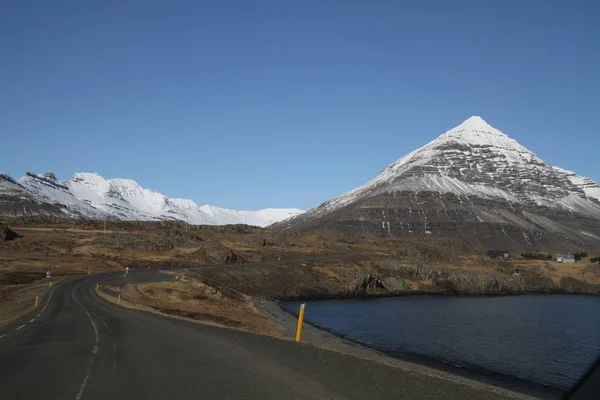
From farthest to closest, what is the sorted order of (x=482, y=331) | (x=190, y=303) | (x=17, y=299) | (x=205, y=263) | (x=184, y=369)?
(x=205, y=263) → (x=482, y=331) → (x=17, y=299) → (x=190, y=303) → (x=184, y=369)

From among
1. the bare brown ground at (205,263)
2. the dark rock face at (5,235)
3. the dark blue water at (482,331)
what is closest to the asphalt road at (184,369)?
the bare brown ground at (205,263)

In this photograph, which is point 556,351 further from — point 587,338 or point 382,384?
point 382,384

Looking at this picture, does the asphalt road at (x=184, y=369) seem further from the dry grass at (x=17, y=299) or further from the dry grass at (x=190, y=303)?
the dry grass at (x=17, y=299)

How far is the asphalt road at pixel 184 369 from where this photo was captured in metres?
13.4

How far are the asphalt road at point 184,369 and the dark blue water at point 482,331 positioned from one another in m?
20.4

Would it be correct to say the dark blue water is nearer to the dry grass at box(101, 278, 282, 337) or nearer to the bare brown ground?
the bare brown ground

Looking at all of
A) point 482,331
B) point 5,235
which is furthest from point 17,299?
point 5,235

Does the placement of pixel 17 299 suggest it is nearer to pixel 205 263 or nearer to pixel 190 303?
pixel 190 303

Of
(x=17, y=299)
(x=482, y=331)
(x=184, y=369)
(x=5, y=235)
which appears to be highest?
(x=5, y=235)

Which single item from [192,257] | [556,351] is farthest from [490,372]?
[192,257]

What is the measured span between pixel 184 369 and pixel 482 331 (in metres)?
48.1

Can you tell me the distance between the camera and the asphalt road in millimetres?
13422

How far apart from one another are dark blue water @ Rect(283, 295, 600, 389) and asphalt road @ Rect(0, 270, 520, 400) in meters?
20.4

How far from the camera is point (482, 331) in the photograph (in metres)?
56.0
